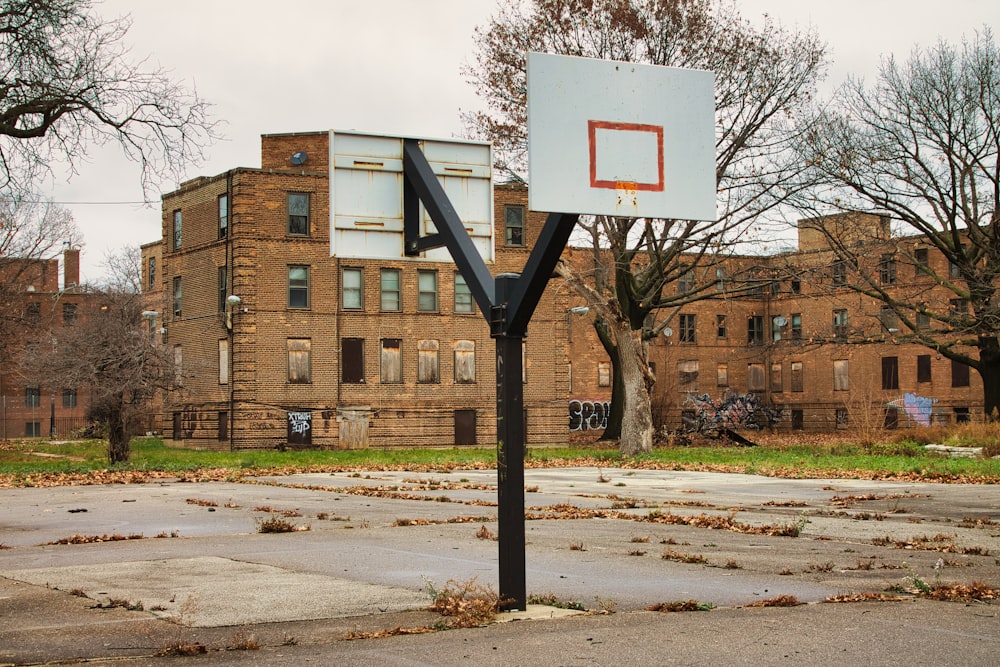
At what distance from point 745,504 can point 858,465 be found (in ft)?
36.5

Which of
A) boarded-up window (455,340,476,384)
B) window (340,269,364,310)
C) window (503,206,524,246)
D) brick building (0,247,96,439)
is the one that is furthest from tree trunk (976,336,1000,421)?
brick building (0,247,96,439)

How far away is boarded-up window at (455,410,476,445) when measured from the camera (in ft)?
164

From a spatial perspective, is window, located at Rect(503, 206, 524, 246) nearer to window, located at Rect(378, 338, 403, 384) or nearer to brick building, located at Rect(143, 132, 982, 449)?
Result: brick building, located at Rect(143, 132, 982, 449)

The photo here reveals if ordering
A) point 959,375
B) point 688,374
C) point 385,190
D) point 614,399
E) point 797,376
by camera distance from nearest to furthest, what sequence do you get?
point 385,190 → point 614,399 → point 959,375 → point 688,374 → point 797,376

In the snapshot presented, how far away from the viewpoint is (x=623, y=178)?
6793mm

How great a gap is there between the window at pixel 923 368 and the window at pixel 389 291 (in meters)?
33.9

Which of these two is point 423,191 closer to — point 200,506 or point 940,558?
point 940,558

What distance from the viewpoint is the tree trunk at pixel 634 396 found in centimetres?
3584

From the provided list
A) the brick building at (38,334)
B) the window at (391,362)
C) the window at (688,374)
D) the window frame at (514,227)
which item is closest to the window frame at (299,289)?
the window at (391,362)

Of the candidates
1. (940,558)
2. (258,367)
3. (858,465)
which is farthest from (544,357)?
(940,558)

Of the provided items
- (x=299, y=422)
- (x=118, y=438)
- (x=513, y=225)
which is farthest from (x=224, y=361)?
(x=118, y=438)

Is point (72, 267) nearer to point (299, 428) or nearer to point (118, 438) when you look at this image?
point (299, 428)

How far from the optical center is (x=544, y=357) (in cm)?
5128

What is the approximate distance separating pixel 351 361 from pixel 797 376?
38.0 m
